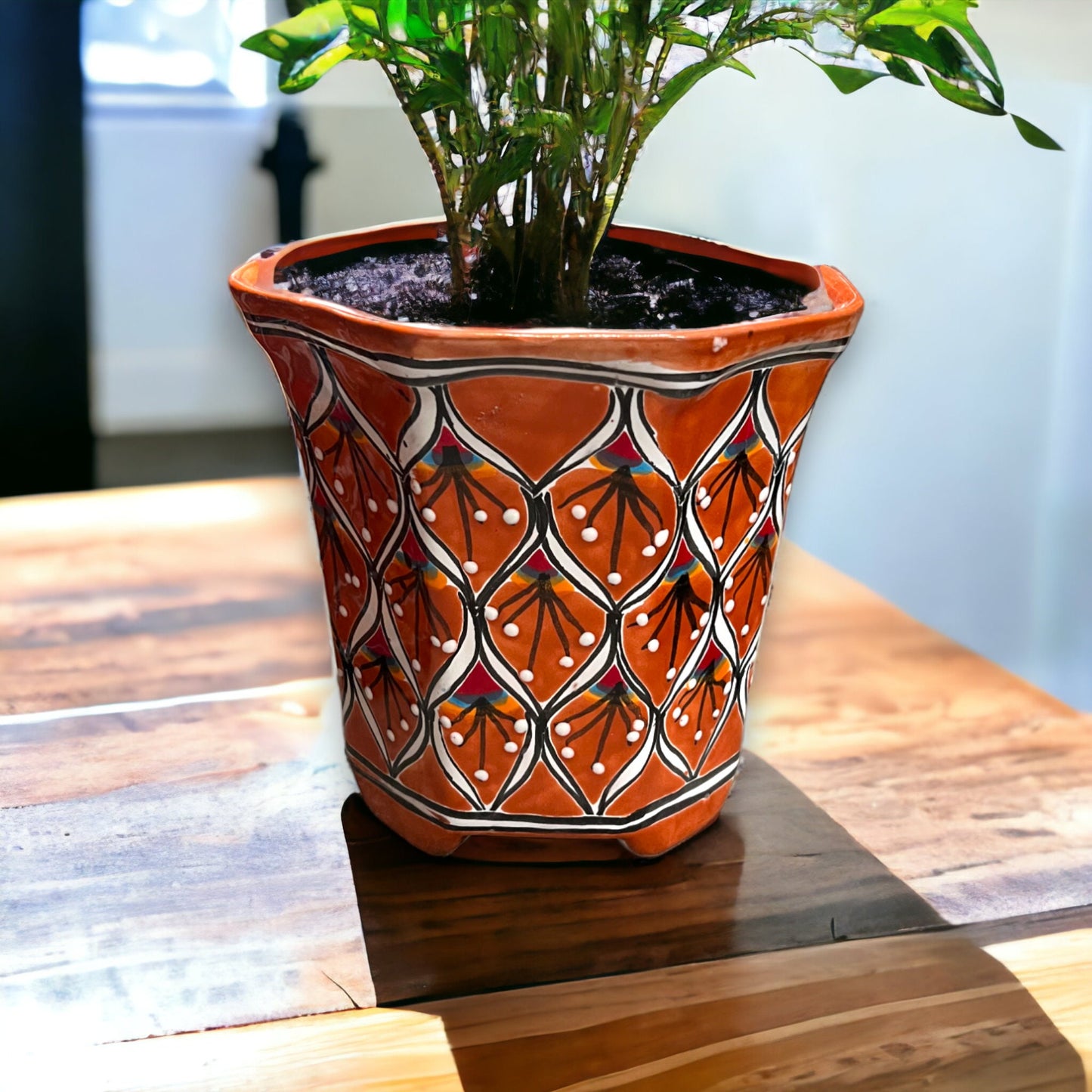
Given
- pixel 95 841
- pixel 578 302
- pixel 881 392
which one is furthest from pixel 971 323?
pixel 95 841

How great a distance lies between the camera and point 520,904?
0.39 meters

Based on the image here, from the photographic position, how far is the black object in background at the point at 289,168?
53.5 inches

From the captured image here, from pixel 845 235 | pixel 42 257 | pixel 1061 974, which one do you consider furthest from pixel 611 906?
pixel 42 257

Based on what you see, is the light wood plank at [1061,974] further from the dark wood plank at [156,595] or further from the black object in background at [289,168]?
the black object in background at [289,168]

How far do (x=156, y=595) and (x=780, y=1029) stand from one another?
407 millimetres

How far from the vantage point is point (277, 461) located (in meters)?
1.44

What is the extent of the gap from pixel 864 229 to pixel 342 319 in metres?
0.84

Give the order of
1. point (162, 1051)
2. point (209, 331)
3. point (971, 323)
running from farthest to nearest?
point (209, 331) < point (971, 323) < point (162, 1051)

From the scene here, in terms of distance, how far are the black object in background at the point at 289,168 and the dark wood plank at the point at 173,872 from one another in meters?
0.97

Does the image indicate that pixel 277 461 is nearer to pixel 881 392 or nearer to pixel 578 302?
pixel 881 392

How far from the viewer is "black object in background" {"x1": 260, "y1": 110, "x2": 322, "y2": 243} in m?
1.36

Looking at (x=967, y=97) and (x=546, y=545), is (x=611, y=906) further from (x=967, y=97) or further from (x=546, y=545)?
(x=967, y=97)

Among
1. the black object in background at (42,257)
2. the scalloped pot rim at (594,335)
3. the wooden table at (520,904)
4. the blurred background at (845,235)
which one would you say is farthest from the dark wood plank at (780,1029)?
the black object in background at (42,257)

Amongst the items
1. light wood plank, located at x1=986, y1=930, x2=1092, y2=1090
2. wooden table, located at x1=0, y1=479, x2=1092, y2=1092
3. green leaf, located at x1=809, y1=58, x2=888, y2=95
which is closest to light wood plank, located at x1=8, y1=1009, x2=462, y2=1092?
wooden table, located at x1=0, y1=479, x2=1092, y2=1092
